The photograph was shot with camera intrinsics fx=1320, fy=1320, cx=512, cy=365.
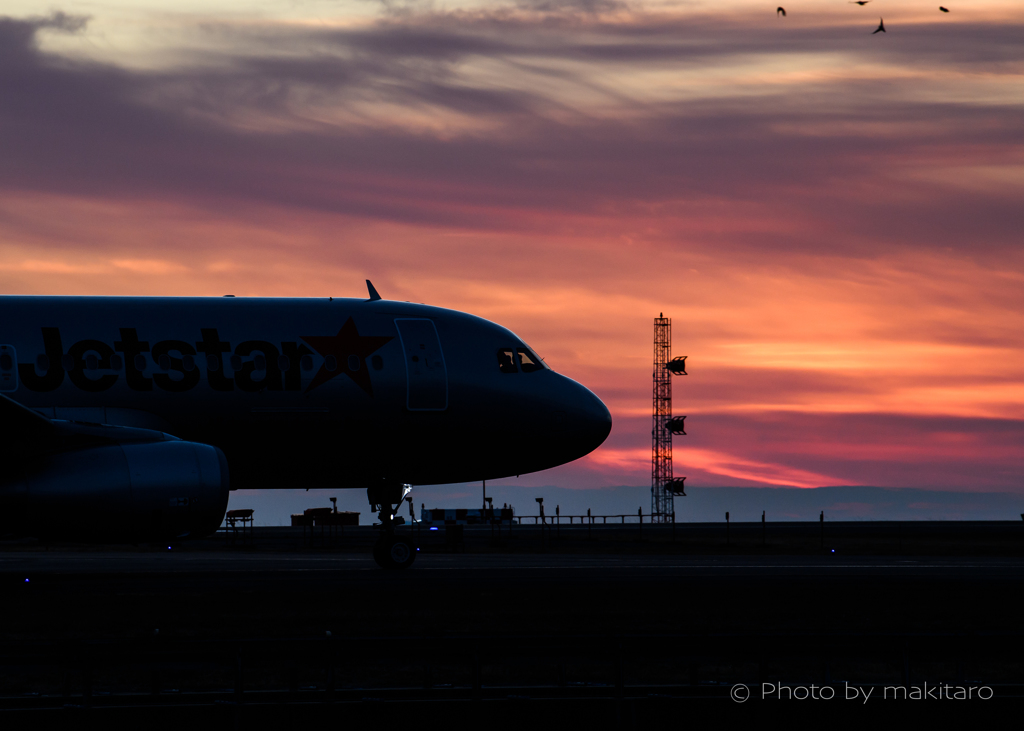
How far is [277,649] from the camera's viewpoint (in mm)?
14031

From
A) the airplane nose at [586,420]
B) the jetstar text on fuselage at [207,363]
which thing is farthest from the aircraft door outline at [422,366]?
the airplane nose at [586,420]

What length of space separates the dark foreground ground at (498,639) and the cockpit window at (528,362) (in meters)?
5.08

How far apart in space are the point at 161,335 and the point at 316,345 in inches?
138

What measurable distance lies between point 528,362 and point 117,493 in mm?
14178

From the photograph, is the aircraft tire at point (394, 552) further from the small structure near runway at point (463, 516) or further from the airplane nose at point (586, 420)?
the small structure near runway at point (463, 516)

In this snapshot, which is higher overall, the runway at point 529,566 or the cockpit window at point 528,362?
the cockpit window at point 528,362

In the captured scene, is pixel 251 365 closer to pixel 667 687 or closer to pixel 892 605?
pixel 892 605

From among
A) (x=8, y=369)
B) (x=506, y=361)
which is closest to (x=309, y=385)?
(x=506, y=361)

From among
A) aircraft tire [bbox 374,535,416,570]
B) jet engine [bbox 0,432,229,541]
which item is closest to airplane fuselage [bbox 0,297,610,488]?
aircraft tire [bbox 374,535,416,570]

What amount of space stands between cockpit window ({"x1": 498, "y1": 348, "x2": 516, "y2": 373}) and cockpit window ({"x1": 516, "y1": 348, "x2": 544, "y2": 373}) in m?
0.26

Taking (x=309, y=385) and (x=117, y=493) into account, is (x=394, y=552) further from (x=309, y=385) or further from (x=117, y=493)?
(x=117, y=493)

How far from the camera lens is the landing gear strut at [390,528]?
32.3 metres

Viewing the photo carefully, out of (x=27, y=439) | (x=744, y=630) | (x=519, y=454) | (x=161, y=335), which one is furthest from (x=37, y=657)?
(x=519, y=454)

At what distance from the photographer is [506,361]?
32625 mm
